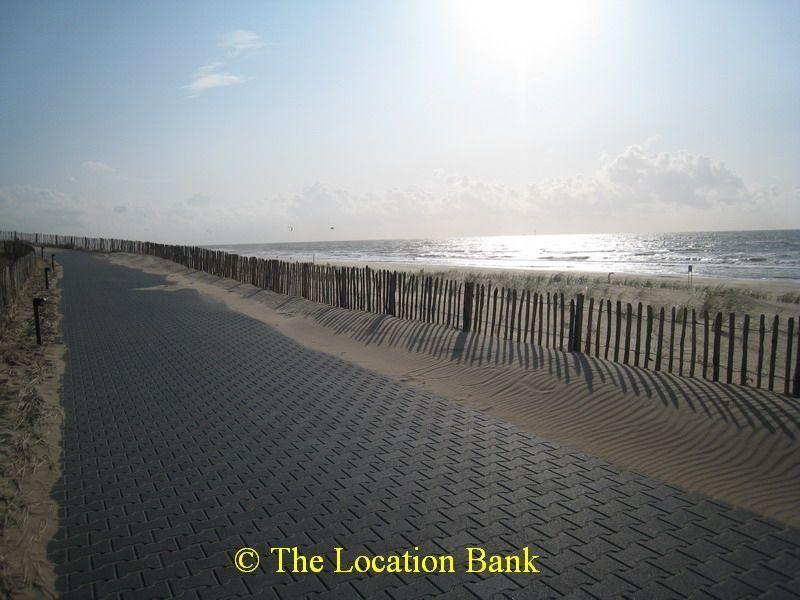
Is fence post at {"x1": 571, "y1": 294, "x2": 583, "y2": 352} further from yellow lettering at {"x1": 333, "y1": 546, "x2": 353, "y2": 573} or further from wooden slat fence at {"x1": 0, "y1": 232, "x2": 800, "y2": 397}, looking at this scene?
yellow lettering at {"x1": 333, "y1": 546, "x2": 353, "y2": 573}

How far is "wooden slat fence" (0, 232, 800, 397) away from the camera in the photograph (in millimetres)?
7355

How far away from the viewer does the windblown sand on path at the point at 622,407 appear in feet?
15.8

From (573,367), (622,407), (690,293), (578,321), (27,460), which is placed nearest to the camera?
(27,460)

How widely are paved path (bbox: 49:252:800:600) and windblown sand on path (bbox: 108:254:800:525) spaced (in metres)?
0.47

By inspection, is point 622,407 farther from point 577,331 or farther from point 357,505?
point 357,505

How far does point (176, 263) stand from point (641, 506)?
119ft

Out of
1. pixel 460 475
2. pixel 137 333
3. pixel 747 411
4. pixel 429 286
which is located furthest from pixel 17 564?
pixel 429 286

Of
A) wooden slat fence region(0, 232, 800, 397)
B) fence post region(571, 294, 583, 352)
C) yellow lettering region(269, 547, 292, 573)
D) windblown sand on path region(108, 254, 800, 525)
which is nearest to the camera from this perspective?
yellow lettering region(269, 547, 292, 573)

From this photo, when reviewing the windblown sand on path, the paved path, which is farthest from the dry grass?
the windblown sand on path

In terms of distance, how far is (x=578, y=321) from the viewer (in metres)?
9.06

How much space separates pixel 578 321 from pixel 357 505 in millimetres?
6130

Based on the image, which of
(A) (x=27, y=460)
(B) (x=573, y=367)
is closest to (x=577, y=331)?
(B) (x=573, y=367)

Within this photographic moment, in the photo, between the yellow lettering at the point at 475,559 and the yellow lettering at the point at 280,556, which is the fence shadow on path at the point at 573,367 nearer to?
the yellow lettering at the point at 475,559

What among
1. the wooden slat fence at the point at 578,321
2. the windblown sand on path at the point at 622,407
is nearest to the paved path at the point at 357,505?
the windblown sand on path at the point at 622,407
